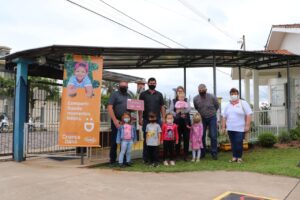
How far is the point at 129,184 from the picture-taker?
6.18 meters

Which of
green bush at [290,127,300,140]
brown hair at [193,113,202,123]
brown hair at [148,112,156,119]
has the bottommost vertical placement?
green bush at [290,127,300,140]

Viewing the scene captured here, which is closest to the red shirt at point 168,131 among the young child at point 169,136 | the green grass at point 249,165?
the young child at point 169,136

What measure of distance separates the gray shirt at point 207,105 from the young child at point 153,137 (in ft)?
4.93

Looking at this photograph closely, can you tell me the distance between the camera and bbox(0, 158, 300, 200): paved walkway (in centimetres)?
546

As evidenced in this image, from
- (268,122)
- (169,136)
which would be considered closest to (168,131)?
(169,136)

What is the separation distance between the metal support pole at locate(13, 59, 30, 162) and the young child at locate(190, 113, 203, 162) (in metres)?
4.23

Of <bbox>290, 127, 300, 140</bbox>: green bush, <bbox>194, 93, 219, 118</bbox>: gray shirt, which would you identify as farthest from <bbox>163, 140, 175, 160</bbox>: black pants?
<bbox>290, 127, 300, 140</bbox>: green bush

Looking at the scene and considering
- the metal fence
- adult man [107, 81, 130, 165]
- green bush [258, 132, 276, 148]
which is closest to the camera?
adult man [107, 81, 130, 165]

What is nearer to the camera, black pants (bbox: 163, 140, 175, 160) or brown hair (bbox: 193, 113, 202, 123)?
black pants (bbox: 163, 140, 175, 160)

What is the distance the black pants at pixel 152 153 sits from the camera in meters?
7.99

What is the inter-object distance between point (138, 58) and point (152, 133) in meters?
2.84

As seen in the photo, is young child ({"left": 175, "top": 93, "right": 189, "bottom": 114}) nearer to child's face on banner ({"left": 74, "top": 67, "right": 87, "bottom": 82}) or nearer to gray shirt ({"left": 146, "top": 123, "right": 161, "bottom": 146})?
gray shirt ({"left": 146, "top": 123, "right": 161, "bottom": 146})

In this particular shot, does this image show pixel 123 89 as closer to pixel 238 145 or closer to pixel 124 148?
pixel 124 148

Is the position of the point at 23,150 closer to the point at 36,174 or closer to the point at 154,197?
the point at 36,174
